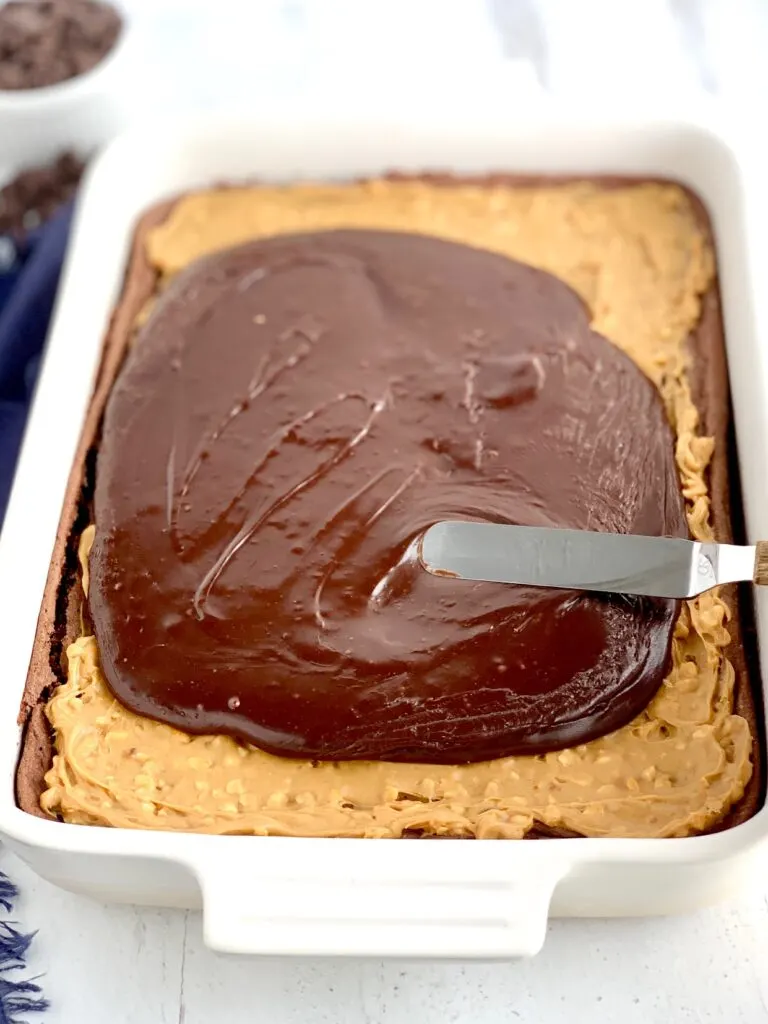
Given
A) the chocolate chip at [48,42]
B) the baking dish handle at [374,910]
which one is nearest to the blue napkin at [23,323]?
the chocolate chip at [48,42]

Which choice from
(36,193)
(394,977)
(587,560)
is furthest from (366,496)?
(36,193)

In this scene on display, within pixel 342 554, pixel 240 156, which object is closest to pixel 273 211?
pixel 240 156

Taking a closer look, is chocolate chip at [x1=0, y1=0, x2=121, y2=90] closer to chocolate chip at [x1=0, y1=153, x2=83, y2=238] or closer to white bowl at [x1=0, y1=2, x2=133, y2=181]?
white bowl at [x1=0, y1=2, x2=133, y2=181]

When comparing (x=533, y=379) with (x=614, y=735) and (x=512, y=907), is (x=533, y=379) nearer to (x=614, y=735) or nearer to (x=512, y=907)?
(x=614, y=735)

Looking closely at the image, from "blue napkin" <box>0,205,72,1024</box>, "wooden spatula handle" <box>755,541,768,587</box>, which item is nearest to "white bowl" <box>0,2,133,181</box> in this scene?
"blue napkin" <box>0,205,72,1024</box>

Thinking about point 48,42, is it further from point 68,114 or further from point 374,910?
point 374,910

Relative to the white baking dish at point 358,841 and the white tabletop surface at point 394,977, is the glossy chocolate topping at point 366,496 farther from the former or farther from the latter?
the white tabletop surface at point 394,977
